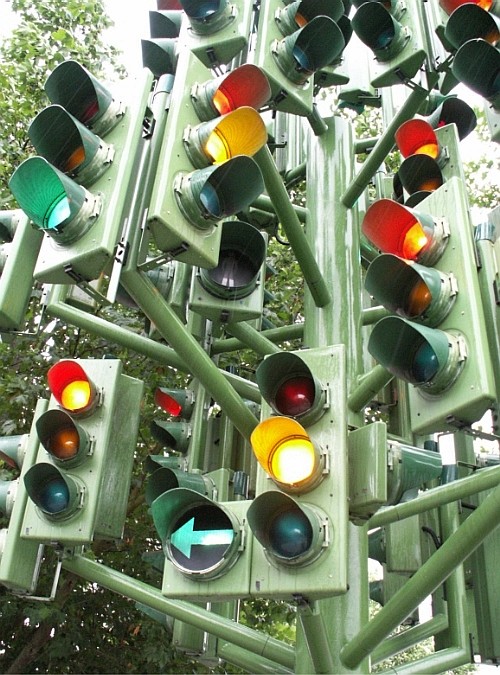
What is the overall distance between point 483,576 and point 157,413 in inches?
178

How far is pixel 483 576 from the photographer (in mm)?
4879

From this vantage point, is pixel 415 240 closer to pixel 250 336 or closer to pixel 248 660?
pixel 250 336

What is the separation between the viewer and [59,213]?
124 inches

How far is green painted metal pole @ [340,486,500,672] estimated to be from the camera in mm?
3062

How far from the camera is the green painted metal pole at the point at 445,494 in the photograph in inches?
135

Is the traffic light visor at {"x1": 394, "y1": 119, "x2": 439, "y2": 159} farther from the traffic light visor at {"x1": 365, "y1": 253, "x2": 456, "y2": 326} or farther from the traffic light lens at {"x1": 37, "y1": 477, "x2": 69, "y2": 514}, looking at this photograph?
the traffic light lens at {"x1": 37, "y1": 477, "x2": 69, "y2": 514}

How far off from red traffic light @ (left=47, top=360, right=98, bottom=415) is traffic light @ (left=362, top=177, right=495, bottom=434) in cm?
162

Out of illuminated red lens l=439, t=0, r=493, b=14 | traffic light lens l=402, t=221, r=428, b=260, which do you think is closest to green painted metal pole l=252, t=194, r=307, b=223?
illuminated red lens l=439, t=0, r=493, b=14

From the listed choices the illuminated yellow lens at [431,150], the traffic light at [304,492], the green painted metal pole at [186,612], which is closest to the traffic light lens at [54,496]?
the green painted metal pole at [186,612]

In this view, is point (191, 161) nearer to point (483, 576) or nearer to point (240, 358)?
point (483, 576)

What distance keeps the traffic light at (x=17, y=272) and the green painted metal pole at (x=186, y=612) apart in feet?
4.76

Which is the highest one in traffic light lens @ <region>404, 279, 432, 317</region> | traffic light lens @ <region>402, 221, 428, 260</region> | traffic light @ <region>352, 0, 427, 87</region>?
traffic light @ <region>352, 0, 427, 87</region>

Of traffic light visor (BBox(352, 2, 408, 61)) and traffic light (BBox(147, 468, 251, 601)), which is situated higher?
traffic light visor (BBox(352, 2, 408, 61))

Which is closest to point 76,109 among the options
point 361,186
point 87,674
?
point 361,186
